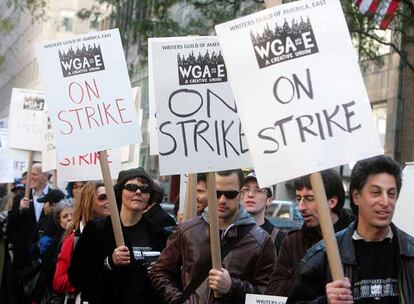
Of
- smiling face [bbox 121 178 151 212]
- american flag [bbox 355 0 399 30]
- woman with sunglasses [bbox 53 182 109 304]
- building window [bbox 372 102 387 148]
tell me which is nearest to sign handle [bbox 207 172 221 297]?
smiling face [bbox 121 178 151 212]

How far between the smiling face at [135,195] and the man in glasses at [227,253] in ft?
3.26

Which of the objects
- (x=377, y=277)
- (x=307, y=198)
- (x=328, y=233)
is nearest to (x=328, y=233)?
(x=328, y=233)

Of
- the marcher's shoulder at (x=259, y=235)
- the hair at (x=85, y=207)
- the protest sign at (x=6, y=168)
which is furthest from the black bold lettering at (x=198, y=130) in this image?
the protest sign at (x=6, y=168)

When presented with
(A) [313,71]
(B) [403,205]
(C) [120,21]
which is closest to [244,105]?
Result: (A) [313,71]

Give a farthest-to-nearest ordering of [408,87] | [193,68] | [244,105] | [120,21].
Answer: [408,87] → [120,21] → [193,68] → [244,105]

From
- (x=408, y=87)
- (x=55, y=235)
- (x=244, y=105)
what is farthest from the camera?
(x=408, y=87)

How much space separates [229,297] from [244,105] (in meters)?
1.51

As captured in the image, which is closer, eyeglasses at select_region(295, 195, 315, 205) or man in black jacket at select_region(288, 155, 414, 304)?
man in black jacket at select_region(288, 155, 414, 304)

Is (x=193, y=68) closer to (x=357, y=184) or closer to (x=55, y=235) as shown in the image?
(x=357, y=184)

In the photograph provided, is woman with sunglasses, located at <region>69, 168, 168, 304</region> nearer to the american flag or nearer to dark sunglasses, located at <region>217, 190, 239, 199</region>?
dark sunglasses, located at <region>217, 190, 239, 199</region>

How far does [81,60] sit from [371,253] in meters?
3.39

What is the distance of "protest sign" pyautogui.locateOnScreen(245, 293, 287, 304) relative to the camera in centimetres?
507

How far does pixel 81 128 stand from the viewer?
22.0 feet

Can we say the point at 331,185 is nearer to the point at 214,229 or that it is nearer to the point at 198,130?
the point at 214,229
